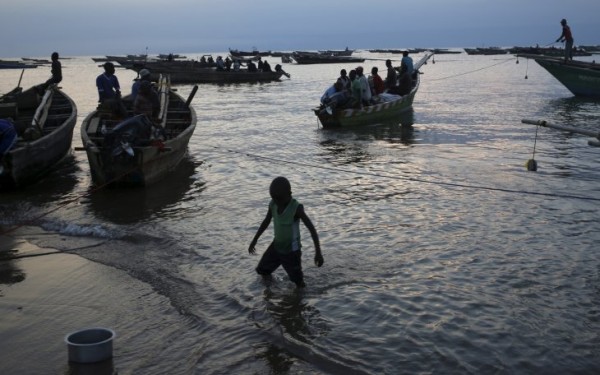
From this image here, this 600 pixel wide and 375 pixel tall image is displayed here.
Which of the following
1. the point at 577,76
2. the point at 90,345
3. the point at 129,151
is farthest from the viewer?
the point at 577,76

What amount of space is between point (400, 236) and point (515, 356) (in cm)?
355

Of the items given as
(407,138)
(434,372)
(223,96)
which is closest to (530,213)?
(434,372)

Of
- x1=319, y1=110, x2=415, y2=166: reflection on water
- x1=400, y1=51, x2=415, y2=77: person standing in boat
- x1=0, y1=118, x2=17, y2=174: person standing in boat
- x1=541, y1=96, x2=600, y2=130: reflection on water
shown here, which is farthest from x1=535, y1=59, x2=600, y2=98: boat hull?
x1=0, y1=118, x2=17, y2=174: person standing in boat

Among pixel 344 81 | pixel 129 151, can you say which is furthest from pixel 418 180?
pixel 344 81

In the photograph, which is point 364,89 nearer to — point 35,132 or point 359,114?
point 359,114

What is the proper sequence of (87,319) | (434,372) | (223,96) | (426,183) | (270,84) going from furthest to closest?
(270,84)
(223,96)
(426,183)
(87,319)
(434,372)

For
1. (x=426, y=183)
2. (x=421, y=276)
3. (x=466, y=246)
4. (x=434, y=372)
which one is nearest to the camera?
(x=434, y=372)

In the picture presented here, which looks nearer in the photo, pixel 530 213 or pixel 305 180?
pixel 530 213

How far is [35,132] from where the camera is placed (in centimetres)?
1209

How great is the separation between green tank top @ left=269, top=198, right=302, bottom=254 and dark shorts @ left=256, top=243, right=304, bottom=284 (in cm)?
8

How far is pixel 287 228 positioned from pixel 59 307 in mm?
2534

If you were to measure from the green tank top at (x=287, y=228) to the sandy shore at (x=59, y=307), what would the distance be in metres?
1.32

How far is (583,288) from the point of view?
6.57 meters

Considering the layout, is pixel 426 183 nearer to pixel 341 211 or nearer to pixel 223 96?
pixel 341 211
